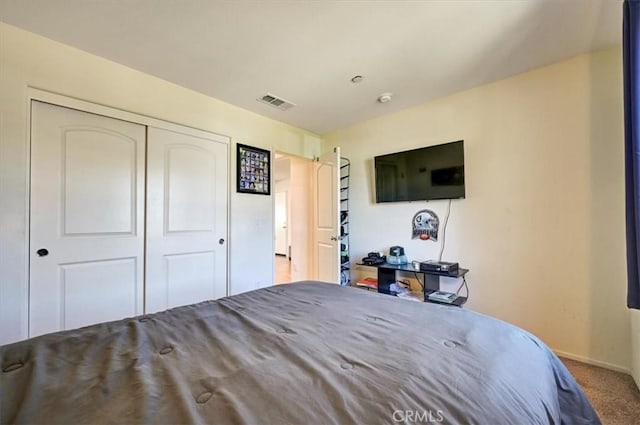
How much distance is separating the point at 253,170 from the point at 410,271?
2.10 metres

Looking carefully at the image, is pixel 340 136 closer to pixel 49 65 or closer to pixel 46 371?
pixel 49 65

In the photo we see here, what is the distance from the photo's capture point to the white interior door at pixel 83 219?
193 centimetres

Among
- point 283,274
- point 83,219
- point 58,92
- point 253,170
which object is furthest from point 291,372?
point 283,274

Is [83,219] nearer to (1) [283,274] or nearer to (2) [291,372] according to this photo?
(2) [291,372]

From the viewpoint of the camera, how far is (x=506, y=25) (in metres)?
1.86

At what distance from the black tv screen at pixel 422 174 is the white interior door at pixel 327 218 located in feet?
1.76

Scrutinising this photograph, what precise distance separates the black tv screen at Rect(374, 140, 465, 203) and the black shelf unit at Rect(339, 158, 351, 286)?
532 mm

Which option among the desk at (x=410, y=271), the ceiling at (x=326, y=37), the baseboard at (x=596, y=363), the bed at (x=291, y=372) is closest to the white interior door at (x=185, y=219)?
the ceiling at (x=326, y=37)

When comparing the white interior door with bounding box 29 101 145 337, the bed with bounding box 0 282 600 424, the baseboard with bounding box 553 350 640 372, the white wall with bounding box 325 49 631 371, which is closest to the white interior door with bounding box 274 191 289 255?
the white wall with bounding box 325 49 631 371

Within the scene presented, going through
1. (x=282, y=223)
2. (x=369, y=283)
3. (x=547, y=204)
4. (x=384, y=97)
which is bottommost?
(x=369, y=283)

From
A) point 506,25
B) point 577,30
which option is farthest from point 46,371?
point 577,30

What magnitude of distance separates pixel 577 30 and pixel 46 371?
11.0ft

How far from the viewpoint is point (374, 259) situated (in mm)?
3188

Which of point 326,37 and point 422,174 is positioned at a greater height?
point 326,37
